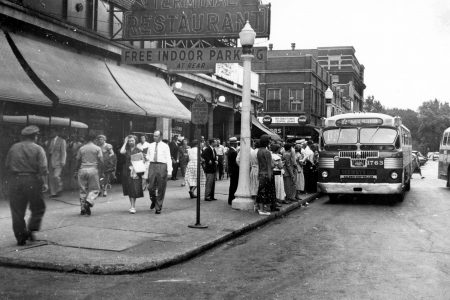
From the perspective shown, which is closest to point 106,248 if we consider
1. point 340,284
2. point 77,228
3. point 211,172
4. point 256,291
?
point 77,228

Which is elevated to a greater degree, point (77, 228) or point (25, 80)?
point (25, 80)

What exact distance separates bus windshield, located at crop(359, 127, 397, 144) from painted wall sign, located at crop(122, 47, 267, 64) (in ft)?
12.7

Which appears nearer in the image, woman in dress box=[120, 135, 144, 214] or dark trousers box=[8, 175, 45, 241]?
dark trousers box=[8, 175, 45, 241]

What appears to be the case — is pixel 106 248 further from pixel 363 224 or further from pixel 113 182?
pixel 113 182

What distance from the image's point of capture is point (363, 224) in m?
11.2

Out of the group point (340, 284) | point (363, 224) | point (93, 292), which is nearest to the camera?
point (93, 292)

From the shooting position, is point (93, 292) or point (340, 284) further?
point (340, 284)

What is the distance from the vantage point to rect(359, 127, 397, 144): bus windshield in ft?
50.4

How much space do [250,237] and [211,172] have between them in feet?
16.2

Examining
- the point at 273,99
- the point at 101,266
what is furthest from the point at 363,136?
the point at 273,99

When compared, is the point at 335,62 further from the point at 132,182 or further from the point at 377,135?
the point at 132,182

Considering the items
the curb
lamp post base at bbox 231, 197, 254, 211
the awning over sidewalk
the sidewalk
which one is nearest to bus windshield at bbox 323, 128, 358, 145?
A: the sidewalk

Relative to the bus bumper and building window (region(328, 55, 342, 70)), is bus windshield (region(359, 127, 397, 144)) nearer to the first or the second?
the bus bumper

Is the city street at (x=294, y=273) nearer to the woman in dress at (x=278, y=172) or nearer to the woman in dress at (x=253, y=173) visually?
the woman in dress at (x=253, y=173)
